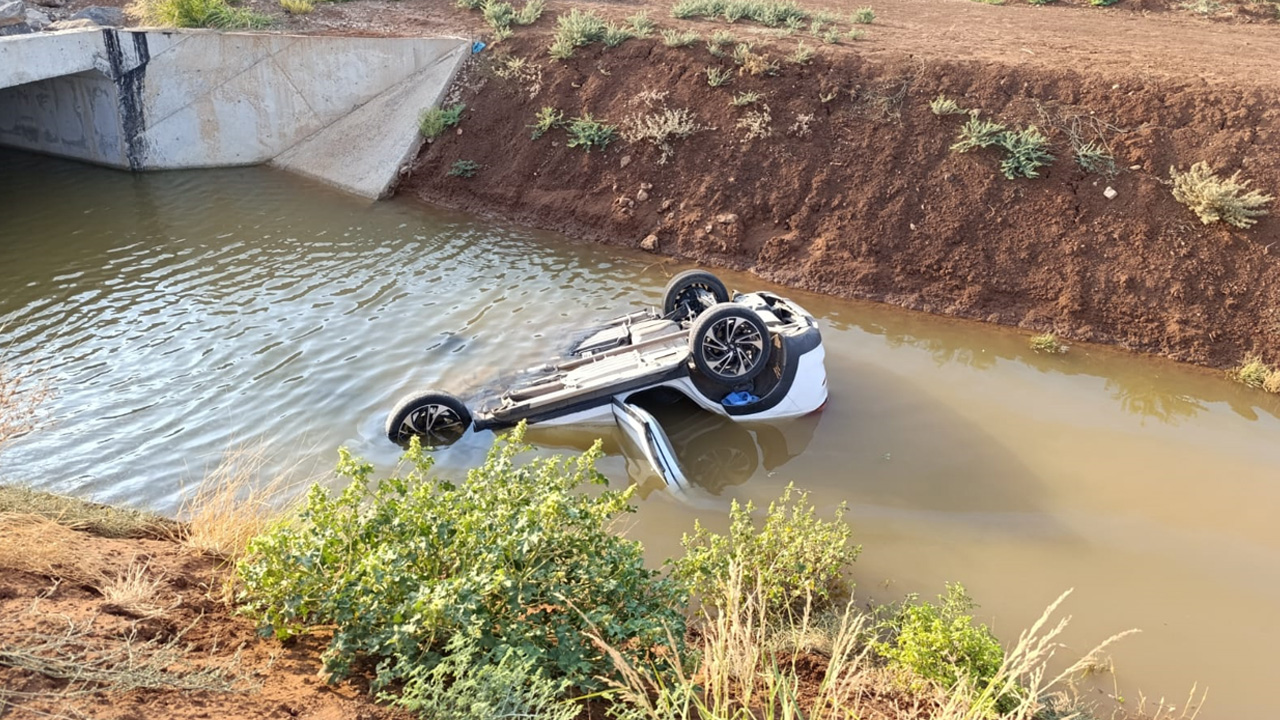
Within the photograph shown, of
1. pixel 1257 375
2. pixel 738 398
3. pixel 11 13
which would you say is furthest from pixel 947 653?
pixel 11 13

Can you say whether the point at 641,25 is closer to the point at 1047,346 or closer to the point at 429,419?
the point at 1047,346

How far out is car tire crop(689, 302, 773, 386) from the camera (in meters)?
8.86

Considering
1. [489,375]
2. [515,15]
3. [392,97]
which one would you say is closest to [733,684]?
[489,375]

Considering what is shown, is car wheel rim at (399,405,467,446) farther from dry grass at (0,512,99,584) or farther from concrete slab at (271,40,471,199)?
concrete slab at (271,40,471,199)

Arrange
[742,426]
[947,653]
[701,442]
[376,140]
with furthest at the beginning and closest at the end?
[376,140]
[742,426]
[701,442]
[947,653]

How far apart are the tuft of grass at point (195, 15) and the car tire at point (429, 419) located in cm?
1344

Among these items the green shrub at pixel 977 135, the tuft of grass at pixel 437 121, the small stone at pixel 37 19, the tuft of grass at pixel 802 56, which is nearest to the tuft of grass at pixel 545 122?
the tuft of grass at pixel 437 121

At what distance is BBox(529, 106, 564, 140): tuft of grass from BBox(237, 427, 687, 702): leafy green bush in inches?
493

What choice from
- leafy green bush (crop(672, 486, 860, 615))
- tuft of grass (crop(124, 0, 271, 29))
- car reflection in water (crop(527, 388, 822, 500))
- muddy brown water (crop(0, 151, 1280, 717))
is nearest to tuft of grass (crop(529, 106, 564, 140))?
muddy brown water (crop(0, 151, 1280, 717))

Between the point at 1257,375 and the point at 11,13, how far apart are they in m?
22.7

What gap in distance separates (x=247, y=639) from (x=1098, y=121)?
14.3 metres

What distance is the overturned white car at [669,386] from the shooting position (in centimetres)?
890

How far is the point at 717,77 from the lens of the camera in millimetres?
15992

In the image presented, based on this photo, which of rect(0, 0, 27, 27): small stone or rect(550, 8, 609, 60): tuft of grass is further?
rect(550, 8, 609, 60): tuft of grass
